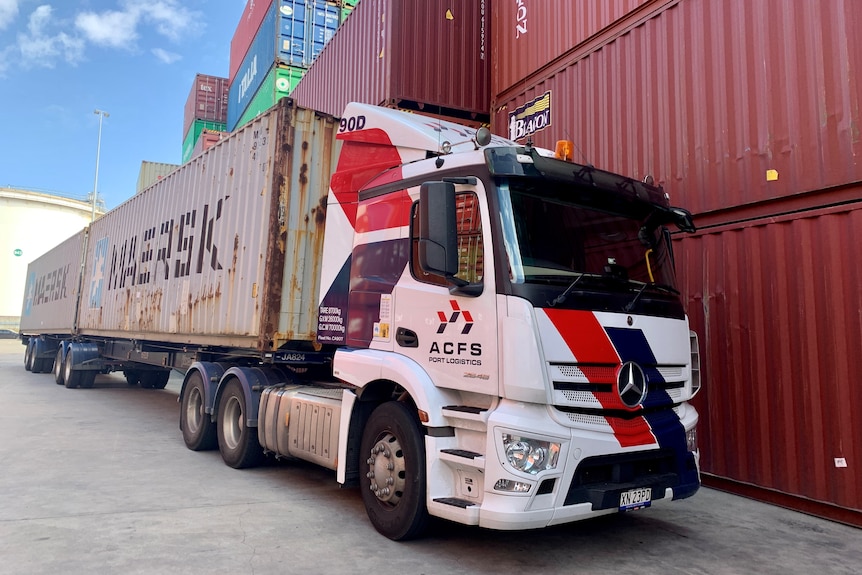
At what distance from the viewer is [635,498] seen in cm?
354

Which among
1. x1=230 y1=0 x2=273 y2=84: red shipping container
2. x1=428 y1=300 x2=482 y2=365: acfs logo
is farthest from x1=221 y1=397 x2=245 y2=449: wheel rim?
x1=230 y1=0 x2=273 y2=84: red shipping container

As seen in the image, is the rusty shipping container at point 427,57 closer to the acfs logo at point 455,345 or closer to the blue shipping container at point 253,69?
the acfs logo at point 455,345

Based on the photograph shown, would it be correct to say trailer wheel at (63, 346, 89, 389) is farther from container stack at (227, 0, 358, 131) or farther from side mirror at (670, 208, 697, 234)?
side mirror at (670, 208, 697, 234)

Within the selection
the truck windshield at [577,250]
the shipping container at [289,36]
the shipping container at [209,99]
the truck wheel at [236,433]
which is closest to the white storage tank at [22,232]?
the shipping container at [209,99]

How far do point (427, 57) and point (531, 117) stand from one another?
2136 millimetres

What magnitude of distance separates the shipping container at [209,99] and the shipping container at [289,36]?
624 centimetres

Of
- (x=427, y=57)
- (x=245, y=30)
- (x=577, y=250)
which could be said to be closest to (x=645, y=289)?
(x=577, y=250)

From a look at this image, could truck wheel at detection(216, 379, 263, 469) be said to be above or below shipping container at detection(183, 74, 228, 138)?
below

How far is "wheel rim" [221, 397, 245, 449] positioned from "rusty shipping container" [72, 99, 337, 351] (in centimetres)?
66

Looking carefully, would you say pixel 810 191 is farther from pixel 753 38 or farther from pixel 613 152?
pixel 613 152

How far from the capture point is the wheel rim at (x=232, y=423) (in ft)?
20.6

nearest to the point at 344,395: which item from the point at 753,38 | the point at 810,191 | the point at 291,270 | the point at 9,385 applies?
the point at 291,270

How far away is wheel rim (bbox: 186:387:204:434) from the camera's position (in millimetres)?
6968

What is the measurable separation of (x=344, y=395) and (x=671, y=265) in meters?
2.67
